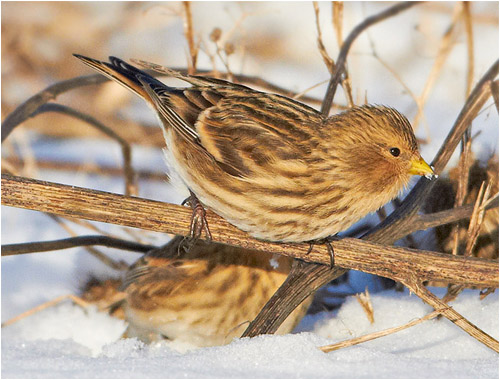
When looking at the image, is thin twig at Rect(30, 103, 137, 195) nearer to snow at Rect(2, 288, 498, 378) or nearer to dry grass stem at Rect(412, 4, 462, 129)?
snow at Rect(2, 288, 498, 378)

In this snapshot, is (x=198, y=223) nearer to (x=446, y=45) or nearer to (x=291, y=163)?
(x=291, y=163)

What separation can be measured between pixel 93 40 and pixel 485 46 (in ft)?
8.58

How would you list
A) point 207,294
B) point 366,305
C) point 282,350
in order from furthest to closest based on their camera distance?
point 366,305, point 207,294, point 282,350

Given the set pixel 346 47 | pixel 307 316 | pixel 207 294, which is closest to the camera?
pixel 207 294

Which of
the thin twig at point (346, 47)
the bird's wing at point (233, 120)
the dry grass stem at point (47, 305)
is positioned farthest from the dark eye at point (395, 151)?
the dry grass stem at point (47, 305)

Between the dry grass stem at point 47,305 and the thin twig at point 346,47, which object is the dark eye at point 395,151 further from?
the dry grass stem at point 47,305

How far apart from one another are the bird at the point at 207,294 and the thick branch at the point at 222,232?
12.3 inches

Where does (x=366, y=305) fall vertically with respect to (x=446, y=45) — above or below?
below

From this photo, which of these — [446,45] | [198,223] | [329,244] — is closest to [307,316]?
[329,244]

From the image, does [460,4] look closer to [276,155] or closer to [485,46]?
[485,46]

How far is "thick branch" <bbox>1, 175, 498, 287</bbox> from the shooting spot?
270 centimetres

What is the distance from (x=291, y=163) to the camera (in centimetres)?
287

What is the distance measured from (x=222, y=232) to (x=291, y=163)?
398mm

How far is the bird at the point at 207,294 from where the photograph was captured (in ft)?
10.5
